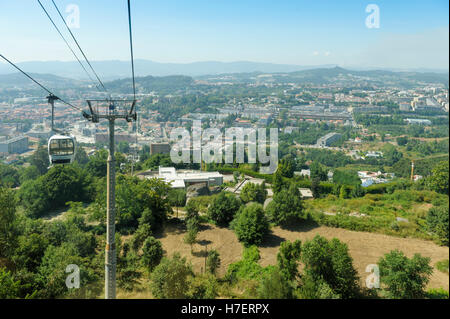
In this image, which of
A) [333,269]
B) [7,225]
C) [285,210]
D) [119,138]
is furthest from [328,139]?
[7,225]

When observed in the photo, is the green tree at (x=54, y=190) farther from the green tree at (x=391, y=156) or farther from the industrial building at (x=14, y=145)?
the green tree at (x=391, y=156)

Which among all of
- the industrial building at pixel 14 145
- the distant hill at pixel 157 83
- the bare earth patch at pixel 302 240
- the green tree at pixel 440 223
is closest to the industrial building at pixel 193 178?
the bare earth patch at pixel 302 240

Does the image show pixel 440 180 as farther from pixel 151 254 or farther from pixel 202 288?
pixel 151 254

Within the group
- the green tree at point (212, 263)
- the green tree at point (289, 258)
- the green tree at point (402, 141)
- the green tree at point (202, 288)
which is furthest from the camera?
the green tree at point (402, 141)

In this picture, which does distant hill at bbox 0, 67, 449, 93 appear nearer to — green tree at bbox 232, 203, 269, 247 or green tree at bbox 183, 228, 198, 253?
green tree at bbox 183, 228, 198, 253


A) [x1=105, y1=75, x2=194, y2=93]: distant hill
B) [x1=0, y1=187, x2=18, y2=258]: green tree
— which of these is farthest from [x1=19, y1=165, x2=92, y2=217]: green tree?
[x1=105, y1=75, x2=194, y2=93]: distant hill
